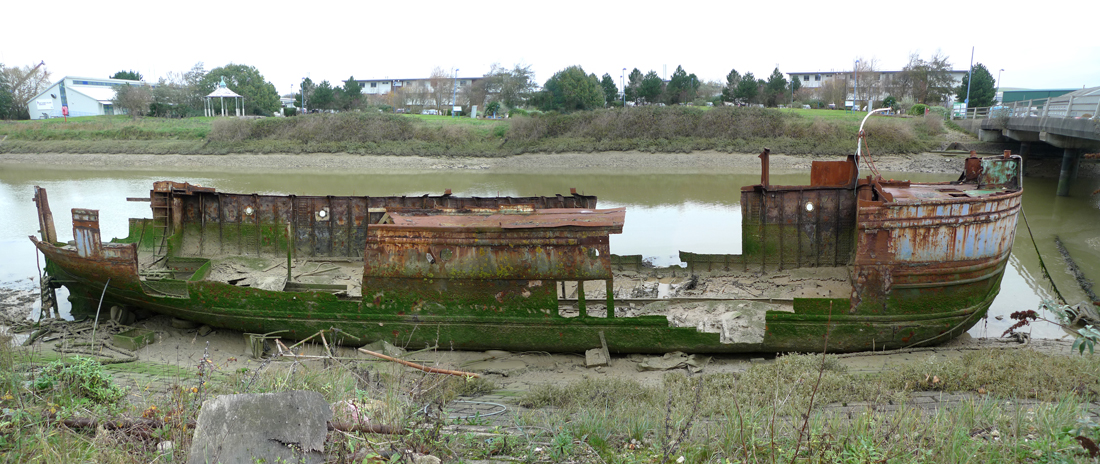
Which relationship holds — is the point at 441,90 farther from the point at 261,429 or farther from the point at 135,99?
the point at 261,429

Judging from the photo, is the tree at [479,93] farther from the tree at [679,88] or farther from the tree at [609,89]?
the tree at [679,88]

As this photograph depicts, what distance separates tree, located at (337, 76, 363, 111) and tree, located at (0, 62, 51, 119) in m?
31.6

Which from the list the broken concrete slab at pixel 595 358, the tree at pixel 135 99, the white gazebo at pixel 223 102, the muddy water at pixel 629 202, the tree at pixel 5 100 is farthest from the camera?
the tree at pixel 5 100

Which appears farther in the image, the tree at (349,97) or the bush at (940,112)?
the tree at (349,97)

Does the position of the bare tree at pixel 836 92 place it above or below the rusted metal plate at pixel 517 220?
above

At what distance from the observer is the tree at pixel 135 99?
191 ft

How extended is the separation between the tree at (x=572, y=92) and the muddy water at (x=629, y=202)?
44.4 feet

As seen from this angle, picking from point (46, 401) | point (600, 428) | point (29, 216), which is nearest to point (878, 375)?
point (600, 428)

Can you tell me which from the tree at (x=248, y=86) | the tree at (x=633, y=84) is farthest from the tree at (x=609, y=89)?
the tree at (x=248, y=86)

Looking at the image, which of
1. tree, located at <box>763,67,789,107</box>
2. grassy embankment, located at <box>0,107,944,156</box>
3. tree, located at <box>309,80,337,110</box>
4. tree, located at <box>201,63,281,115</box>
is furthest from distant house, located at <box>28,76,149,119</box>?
tree, located at <box>763,67,789,107</box>

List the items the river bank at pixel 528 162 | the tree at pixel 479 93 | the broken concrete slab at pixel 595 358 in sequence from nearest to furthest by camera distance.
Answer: the broken concrete slab at pixel 595 358, the river bank at pixel 528 162, the tree at pixel 479 93

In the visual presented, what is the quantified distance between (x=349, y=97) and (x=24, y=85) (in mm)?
37544

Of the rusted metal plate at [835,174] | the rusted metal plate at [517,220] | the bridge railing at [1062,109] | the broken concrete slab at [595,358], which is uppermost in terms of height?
the bridge railing at [1062,109]

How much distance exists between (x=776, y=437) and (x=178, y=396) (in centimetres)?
453
